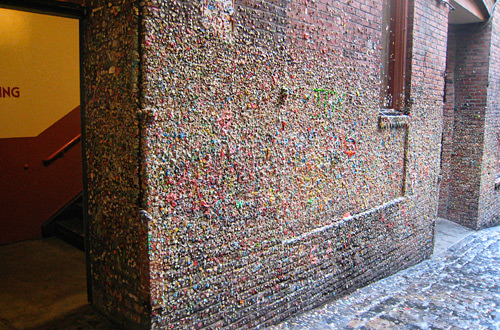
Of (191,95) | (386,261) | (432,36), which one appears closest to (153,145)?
(191,95)

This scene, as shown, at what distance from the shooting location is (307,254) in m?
4.20

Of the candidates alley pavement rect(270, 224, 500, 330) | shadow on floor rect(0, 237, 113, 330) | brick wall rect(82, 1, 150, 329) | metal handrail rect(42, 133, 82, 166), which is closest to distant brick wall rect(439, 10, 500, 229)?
alley pavement rect(270, 224, 500, 330)

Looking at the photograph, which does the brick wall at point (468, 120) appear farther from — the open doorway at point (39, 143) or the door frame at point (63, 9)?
the door frame at point (63, 9)

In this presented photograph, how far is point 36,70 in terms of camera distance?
5.39 m

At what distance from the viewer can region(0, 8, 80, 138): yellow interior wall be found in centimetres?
516

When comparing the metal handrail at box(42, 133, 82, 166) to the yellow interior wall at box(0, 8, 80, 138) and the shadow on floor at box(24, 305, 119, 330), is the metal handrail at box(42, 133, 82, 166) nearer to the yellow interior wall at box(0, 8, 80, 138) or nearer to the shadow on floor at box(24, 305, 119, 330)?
the yellow interior wall at box(0, 8, 80, 138)

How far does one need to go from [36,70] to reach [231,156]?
135 inches

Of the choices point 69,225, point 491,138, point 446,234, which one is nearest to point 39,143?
point 69,225

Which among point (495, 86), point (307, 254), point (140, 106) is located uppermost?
point (495, 86)

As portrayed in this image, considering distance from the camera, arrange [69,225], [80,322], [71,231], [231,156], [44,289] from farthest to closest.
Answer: [69,225], [71,231], [44,289], [231,156], [80,322]

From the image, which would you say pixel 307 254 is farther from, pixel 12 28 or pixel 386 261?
pixel 12 28

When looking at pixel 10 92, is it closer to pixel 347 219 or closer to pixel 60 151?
pixel 60 151

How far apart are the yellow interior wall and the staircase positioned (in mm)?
1066

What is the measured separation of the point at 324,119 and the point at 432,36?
306 cm
